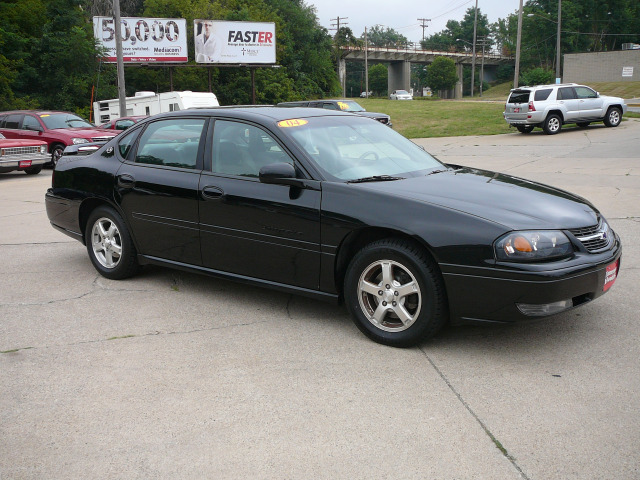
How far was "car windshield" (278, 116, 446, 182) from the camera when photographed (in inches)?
195

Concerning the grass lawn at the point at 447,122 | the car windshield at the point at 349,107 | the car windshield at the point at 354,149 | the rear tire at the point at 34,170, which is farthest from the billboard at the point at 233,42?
the car windshield at the point at 354,149

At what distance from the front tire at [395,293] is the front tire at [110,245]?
7.72 feet

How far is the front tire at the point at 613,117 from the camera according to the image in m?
26.3

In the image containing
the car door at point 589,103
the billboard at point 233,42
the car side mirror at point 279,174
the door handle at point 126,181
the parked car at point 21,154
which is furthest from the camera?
the billboard at point 233,42

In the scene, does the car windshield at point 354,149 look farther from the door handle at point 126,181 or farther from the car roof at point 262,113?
the door handle at point 126,181

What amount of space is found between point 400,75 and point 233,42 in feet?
220

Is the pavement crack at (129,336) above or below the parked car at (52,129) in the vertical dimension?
below

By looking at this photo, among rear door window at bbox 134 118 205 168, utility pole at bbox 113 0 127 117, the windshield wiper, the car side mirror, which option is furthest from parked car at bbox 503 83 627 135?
the car side mirror

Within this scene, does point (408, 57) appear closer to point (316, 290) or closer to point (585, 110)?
point (585, 110)

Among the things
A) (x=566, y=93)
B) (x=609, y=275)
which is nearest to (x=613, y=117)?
(x=566, y=93)

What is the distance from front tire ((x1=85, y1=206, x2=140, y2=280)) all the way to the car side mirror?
5.92 ft

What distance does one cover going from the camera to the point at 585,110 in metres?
25.8

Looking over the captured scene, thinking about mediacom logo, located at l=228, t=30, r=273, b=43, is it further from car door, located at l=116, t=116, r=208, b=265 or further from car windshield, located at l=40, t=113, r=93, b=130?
car door, located at l=116, t=116, r=208, b=265

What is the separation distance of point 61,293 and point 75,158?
146 cm
